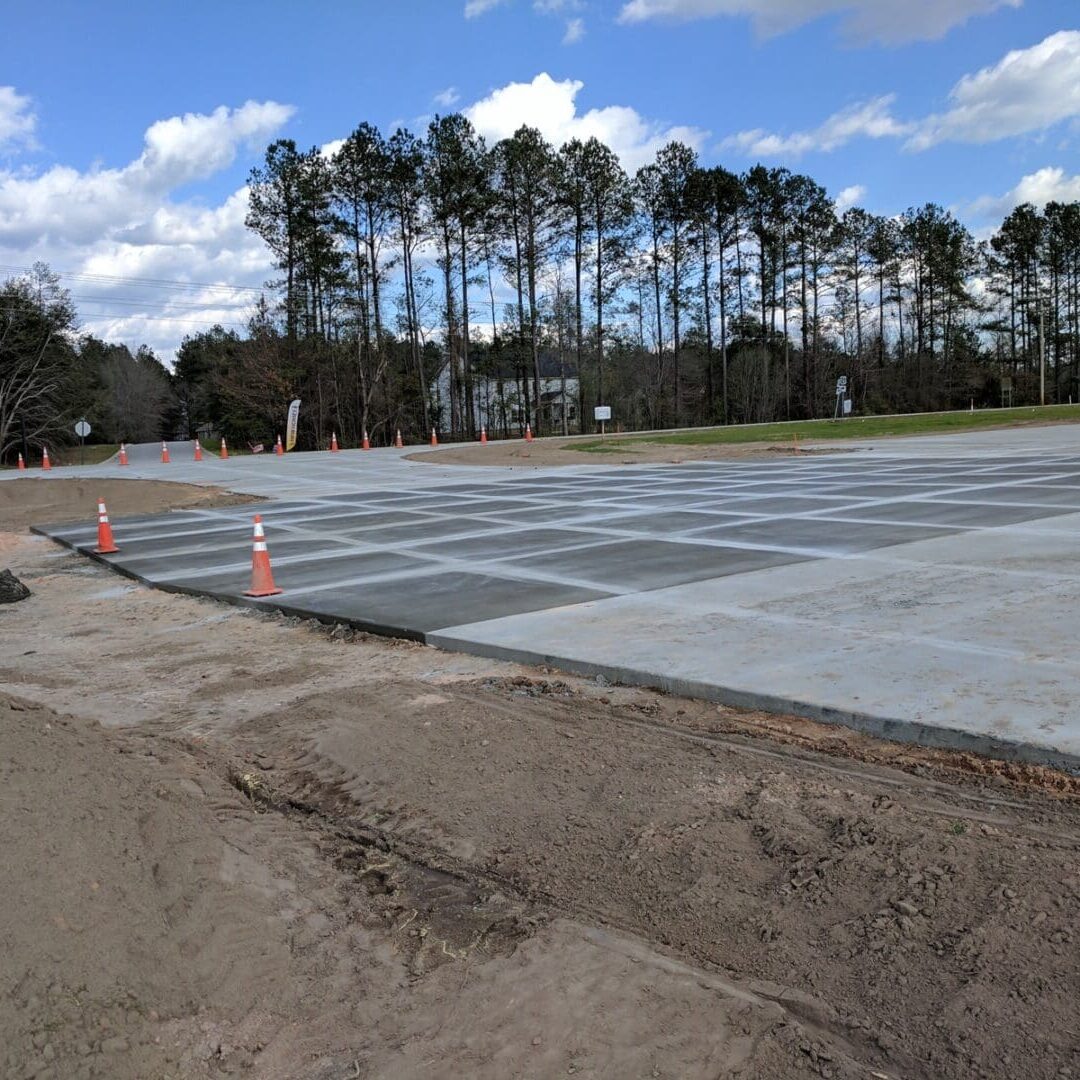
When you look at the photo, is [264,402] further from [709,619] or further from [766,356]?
[709,619]

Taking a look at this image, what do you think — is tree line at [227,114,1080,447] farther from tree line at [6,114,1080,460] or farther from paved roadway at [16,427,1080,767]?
paved roadway at [16,427,1080,767]

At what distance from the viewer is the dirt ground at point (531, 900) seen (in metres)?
2.85

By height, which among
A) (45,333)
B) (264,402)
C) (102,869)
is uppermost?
(45,333)

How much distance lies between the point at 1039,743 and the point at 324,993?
3.71 m

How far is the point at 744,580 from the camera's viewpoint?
31.2 feet

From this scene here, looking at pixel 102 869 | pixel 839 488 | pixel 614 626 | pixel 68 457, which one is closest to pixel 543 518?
pixel 839 488

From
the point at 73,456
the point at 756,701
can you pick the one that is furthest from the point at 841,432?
the point at 73,456

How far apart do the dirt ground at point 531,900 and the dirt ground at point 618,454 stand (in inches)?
998

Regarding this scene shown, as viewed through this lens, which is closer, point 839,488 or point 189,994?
point 189,994

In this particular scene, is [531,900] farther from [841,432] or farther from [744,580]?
[841,432]

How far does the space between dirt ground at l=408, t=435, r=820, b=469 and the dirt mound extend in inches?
443

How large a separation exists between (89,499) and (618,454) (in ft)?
58.6

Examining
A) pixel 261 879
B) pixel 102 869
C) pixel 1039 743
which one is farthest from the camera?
pixel 1039 743

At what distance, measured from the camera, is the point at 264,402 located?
191 feet
